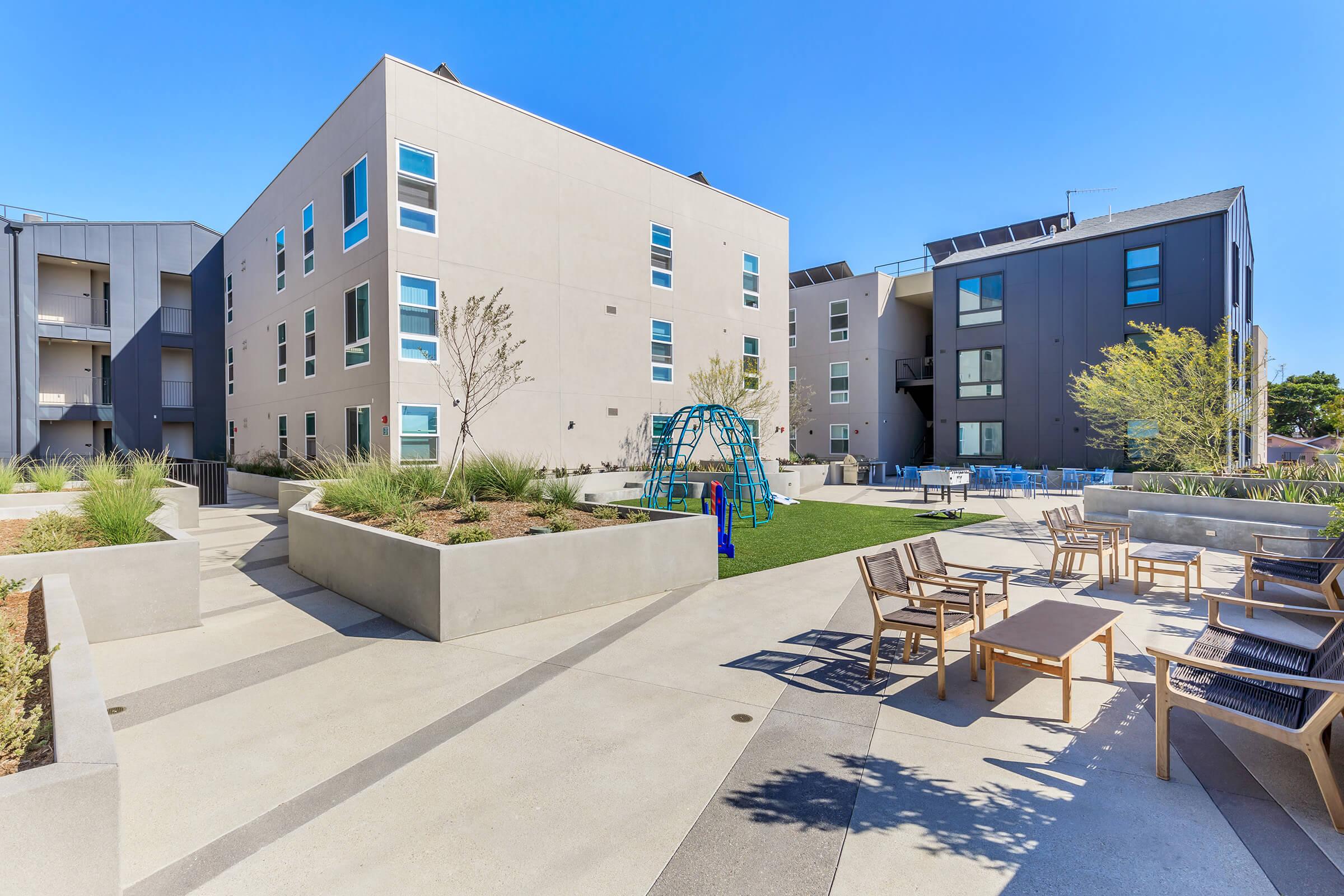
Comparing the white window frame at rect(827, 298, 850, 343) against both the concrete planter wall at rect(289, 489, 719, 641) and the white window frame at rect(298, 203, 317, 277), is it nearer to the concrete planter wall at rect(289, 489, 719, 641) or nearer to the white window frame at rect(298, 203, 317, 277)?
the white window frame at rect(298, 203, 317, 277)

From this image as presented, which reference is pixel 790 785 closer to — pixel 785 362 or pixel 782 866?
pixel 782 866

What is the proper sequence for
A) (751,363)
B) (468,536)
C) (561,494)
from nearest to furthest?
(468,536)
(561,494)
(751,363)

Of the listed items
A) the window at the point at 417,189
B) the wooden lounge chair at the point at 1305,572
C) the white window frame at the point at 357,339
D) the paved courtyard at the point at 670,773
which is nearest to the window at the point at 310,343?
the white window frame at the point at 357,339

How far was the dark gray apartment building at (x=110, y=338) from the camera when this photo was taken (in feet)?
71.4

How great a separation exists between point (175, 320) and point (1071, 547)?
31.4 meters

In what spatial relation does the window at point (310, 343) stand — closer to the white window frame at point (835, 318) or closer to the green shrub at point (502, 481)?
the green shrub at point (502, 481)

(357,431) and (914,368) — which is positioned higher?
(914,368)

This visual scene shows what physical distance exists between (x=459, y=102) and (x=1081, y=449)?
26292mm

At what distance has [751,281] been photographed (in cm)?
2388

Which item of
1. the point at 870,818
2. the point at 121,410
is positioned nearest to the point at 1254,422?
the point at 870,818

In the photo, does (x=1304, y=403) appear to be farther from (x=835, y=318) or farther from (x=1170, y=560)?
(x=1170, y=560)

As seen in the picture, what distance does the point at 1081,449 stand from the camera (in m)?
25.6

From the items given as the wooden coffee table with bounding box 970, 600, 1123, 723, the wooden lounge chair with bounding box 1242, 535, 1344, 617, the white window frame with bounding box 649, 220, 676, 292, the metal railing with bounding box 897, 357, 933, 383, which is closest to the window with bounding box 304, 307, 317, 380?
the white window frame with bounding box 649, 220, 676, 292

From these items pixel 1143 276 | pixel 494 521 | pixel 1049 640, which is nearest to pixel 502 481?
pixel 494 521
